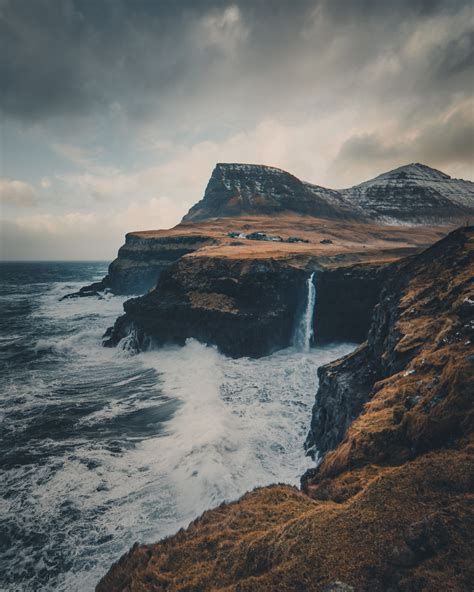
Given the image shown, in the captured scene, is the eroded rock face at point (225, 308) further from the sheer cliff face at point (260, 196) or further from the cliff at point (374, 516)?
the sheer cliff face at point (260, 196)

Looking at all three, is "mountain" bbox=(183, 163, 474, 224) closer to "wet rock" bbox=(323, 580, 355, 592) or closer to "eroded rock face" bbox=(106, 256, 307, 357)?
"eroded rock face" bbox=(106, 256, 307, 357)

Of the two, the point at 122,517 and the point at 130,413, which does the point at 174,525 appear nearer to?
the point at 122,517

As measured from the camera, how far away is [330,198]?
5546 inches

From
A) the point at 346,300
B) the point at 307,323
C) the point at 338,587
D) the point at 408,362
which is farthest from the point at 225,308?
the point at 338,587

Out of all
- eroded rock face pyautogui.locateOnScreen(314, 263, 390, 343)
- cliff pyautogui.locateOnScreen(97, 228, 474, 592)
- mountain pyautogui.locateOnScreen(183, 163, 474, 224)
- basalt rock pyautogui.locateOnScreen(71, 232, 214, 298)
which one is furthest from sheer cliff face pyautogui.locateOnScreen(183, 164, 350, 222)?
cliff pyautogui.locateOnScreen(97, 228, 474, 592)

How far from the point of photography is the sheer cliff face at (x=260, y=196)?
127312 mm

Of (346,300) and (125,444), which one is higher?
(346,300)

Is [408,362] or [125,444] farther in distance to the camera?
[125,444]

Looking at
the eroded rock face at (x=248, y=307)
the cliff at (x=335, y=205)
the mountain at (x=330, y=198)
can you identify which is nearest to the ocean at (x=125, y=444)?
the eroded rock face at (x=248, y=307)

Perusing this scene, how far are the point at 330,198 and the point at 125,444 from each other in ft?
467

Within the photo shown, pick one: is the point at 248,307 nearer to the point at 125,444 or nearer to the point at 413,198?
the point at 125,444

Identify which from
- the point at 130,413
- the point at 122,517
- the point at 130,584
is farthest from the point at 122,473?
the point at 130,584

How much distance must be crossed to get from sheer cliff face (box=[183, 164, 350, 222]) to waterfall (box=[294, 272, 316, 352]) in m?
88.9

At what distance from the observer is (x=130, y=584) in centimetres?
825
